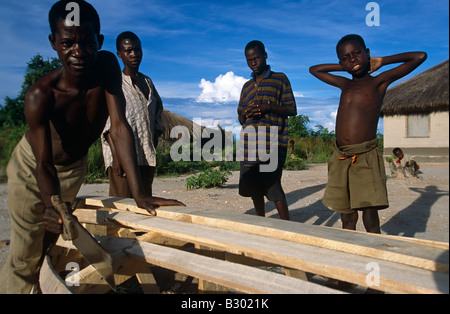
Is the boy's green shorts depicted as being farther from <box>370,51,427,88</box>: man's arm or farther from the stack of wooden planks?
the stack of wooden planks

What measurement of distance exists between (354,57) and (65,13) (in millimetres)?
2026

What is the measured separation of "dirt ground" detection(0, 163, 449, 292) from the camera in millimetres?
3797

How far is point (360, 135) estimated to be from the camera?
8.72ft

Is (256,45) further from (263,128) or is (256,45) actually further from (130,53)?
(130,53)

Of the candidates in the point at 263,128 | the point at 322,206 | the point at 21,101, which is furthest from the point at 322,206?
the point at 21,101

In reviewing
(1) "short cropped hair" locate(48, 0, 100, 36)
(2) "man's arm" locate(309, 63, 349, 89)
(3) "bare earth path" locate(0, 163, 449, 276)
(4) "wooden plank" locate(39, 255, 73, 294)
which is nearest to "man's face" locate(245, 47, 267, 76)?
(2) "man's arm" locate(309, 63, 349, 89)

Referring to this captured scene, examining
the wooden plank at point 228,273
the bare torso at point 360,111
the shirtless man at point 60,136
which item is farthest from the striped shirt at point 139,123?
the bare torso at point 360,111

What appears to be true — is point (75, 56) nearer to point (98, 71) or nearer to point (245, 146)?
point (98, 71)

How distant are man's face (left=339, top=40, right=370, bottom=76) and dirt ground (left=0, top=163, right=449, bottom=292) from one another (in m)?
0.90

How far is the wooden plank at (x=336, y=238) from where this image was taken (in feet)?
3.96

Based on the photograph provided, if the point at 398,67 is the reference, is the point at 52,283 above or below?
below

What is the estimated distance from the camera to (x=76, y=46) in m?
1.88

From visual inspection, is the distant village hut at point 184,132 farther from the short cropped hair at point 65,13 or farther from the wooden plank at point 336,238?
the wooden plank at point 336,238

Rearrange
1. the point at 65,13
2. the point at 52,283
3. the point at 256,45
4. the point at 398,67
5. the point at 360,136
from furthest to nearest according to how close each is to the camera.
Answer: the point at 256,45 → the point at 360,136 → the point at 398,67 → the point at 65,13 → the point at 52,283
